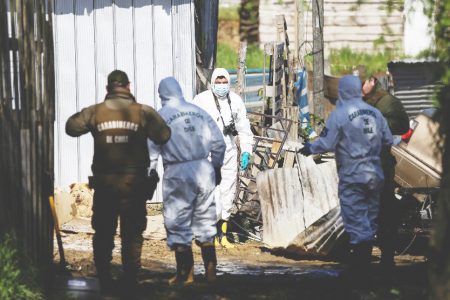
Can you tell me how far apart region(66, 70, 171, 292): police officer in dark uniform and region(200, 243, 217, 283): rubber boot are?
1015 mm

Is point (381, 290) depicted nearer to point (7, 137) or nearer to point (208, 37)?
point (7, 137)

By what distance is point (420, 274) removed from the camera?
42.4 feet

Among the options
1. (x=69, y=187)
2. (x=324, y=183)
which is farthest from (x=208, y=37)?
(x=324, y=183)

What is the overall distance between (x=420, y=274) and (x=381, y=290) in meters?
1.23

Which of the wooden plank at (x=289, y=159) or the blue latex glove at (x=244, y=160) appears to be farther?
the wooden plank at (x=289, y=159)

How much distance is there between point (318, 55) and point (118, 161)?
40.5ft

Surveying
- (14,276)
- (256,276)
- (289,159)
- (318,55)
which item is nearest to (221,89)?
(289,159)

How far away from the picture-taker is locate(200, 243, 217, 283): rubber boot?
41.0ft

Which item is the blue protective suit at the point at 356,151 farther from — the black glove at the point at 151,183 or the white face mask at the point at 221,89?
the white face mask at the point at 221,89

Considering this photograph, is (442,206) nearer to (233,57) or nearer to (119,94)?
(119,94)

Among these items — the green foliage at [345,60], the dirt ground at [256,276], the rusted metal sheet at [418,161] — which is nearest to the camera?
the dirt ground at [256,276]

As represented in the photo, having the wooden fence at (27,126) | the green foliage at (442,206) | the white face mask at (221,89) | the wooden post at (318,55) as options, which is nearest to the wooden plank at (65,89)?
the white face mask at (221,89)

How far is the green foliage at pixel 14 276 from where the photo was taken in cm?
1028

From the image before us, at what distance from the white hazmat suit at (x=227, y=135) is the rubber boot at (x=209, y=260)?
315 centimetres
